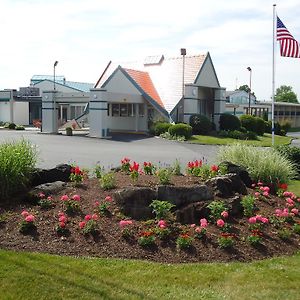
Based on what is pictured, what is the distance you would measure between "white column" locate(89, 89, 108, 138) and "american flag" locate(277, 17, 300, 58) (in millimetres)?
16668

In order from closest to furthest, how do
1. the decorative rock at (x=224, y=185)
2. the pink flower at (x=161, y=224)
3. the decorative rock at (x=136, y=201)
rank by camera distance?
the pink flower at (x=161, y=224) → the decorative rock at (x=136, y=201) → the decorative rock at (x=224, y=185)

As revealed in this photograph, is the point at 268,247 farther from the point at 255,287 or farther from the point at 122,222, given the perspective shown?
the point at 122,222

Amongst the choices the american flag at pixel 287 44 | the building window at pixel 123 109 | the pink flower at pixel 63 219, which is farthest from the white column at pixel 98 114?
the pink flower at pixel 63 219

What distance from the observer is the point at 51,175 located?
Result: 9430mm

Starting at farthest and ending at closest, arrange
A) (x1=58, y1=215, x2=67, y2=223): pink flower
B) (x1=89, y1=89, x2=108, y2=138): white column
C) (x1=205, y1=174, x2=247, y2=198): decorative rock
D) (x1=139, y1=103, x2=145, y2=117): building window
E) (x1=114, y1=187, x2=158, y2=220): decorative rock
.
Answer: (x1=139, y1=103, x2=145, y2=117): building window, (x1=89, y1=89, x2=108, y2=138): white column, (x1=205, y1=174, x2=247, y2=198): decorative rock, (x1=114, y1=187, x2=158, y2=220): decorative rock, (x1=58, y1=215, x2=67, y2=223): pink flower

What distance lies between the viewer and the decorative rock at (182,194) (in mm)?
7895

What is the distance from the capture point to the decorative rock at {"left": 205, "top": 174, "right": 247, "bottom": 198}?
8.62 metres

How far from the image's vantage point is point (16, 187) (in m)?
8.52

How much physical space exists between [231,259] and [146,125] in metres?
32.9

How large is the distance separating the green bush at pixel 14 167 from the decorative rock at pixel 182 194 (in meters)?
2.54

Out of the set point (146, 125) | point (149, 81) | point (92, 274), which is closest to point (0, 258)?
point (92, 274)

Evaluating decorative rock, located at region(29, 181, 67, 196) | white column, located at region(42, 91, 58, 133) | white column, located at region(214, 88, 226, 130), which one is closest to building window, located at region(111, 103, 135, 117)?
white column, located at region(42, 91, 58, 133)

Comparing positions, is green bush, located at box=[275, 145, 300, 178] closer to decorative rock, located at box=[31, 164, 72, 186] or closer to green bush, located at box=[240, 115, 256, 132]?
decorative rock, located at box=[31, 164, 72, 186]

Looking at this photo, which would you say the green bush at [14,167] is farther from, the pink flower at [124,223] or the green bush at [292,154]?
the green bush at [292,154]
